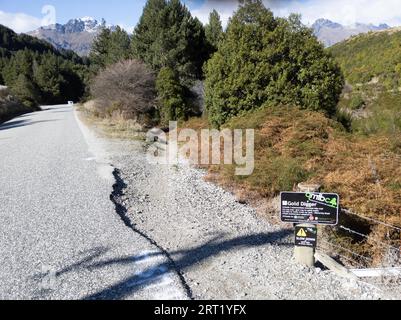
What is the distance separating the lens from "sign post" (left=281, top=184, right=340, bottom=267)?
498 cm

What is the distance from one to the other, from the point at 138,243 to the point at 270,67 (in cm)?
912

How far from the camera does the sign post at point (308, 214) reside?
4984 millimetres

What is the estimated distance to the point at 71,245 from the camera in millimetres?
5746

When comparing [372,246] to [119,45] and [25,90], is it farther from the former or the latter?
[25,90]

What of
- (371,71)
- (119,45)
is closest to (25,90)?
(119,45)

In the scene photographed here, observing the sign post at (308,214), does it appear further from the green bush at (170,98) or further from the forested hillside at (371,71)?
the forested hillside at (371,71)

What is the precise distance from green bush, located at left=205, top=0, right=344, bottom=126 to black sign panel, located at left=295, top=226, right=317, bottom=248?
823 cm

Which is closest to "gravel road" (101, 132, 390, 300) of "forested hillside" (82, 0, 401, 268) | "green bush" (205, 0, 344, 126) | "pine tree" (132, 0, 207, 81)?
"forested hillside" (82, 0, 401, 268)

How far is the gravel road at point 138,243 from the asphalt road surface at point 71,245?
0.01 m

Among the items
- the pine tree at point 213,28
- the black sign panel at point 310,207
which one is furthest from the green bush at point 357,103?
the black sign panel at point 310,207

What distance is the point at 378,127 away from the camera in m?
15.1
